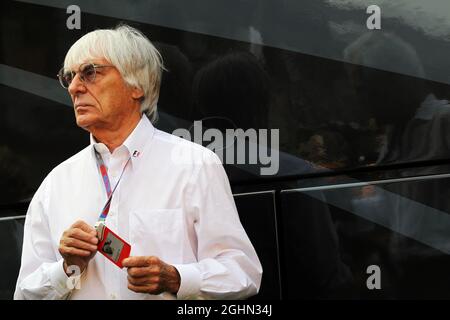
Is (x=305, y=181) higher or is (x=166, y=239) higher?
(x=305, y=181)

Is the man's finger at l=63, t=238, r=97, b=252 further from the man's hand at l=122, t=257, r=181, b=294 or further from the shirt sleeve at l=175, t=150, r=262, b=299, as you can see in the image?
the shirt sleeve at l=175, t=150, r=262, b=299

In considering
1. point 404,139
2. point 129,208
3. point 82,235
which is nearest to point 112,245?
point 82,235

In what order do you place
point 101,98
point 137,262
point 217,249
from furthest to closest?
point 101,98 → point 217,249 → point 137,262

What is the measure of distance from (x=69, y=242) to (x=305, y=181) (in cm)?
98

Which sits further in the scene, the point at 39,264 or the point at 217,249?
the point at 39,264

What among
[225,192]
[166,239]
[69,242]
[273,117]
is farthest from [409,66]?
[69,242]

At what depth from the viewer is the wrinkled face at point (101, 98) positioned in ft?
13.4

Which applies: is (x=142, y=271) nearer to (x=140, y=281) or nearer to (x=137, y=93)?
(x=140, y=281)

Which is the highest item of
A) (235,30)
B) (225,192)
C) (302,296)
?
(235,30)

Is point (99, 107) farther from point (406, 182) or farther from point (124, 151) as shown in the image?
point (406, 182)

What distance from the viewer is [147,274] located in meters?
3.80

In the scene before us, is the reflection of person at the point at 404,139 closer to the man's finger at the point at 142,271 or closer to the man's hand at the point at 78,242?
the man's finger at the point at 142,271

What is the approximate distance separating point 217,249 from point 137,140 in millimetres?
559

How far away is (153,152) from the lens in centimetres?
414
